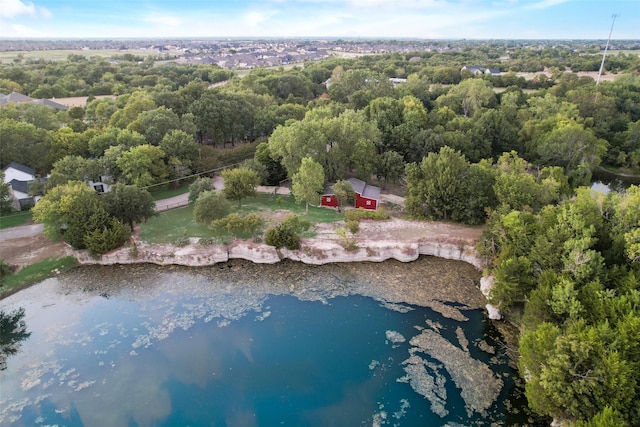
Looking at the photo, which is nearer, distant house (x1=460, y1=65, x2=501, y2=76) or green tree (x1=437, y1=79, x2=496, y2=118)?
green tree (x1=437, y1=79, x2=496, y2=118)

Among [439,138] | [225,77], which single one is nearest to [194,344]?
[439,138]

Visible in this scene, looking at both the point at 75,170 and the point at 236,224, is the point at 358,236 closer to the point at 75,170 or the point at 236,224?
the point at 236,224

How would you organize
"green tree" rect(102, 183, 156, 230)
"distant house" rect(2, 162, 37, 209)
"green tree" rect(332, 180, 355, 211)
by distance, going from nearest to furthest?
"green tree" rect(102, 183, 156, 230), "green tree" rect(332, 180, 355, 211), "distant house" rect(2, 162, 37, 209)

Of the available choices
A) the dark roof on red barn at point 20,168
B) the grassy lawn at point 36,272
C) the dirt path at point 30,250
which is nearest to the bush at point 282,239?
the grassy lawn at point 36,272

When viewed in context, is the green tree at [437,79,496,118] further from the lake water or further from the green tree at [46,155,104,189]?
the green tree at [46,155,104,189]

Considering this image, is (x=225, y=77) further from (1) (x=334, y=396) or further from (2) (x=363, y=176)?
(1) (x=334, y=396)

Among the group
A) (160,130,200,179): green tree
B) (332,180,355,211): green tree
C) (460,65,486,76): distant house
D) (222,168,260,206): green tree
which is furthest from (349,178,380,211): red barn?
(460,65,486,76): distant house
